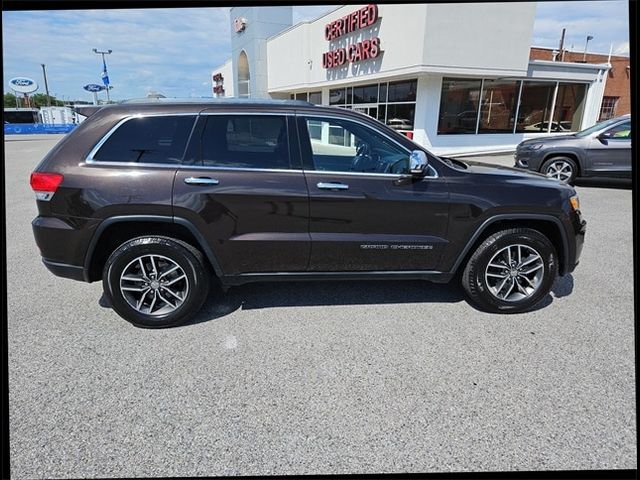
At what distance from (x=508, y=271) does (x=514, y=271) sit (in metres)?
0.06

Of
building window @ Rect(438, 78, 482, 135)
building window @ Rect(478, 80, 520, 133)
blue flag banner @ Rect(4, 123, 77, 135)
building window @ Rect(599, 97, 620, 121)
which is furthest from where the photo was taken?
blue flag banner @ Rect(4, 123, 77, 135)

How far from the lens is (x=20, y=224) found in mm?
6367

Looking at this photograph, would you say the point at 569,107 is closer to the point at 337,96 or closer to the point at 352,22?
the point at 352,22

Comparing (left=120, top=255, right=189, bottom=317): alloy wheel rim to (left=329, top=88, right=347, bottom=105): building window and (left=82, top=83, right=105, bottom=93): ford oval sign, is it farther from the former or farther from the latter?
(left=82, top=83, right=105, bottom=93): ford oval sign

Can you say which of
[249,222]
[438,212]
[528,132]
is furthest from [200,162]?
[528,132]

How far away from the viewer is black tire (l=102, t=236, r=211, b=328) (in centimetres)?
312

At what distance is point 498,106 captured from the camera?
1510cm

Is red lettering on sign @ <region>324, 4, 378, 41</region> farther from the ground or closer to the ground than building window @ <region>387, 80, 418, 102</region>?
farther from the ground

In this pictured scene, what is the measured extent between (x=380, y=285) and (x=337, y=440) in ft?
6.96

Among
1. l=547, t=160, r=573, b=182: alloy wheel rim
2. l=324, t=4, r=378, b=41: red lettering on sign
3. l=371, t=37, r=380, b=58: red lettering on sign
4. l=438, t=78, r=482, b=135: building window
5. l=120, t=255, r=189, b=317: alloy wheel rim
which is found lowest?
l=120, t=255, r=189, b=317: alloy wheel rim

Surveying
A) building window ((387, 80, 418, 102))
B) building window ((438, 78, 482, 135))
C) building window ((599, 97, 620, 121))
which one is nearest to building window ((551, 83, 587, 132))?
building window ((438, 78, 482, 135))

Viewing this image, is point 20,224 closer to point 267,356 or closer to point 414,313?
point 267,356

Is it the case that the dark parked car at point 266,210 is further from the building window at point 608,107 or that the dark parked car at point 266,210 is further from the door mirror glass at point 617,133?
the building window at point 608,107

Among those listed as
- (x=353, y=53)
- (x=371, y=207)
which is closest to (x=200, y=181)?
(x=371, y=207)
